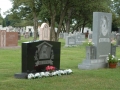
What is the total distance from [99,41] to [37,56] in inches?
155

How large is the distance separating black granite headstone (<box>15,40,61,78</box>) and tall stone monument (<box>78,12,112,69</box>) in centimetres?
238

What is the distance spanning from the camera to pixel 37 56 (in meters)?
10.4

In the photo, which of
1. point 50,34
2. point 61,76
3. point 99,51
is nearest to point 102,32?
point 99,51

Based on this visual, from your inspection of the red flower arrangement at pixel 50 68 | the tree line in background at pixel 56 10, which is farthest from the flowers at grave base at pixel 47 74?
the tree line in background at pixel 56 10

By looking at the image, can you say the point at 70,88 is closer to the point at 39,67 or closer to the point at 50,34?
the point at 39,67

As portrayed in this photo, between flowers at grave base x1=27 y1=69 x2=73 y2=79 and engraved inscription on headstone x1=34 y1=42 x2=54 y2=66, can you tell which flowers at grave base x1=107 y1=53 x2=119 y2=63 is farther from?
engraved inscription on headstone x1=34 y1=42 x2=54 y2=66

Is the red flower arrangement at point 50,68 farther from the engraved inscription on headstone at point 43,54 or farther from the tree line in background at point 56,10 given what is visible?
the tree line in background at point 56,10

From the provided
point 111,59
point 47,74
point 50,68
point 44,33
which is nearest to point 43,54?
point 50,68

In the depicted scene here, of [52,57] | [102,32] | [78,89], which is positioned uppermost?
[102,32]

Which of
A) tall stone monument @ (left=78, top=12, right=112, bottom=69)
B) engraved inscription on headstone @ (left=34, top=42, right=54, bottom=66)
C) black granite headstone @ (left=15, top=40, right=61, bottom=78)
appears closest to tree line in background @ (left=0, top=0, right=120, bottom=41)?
tall stone monument @ (left=78, top=12, right=112, bottom=69)

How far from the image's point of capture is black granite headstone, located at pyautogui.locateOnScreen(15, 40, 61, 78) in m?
10.1

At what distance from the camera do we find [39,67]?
1056 cm

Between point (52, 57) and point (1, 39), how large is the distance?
15.7 m

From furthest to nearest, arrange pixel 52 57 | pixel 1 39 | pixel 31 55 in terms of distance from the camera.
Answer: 1. pixel 1 39
2. pixel 52 57
3. pixel 31 55
